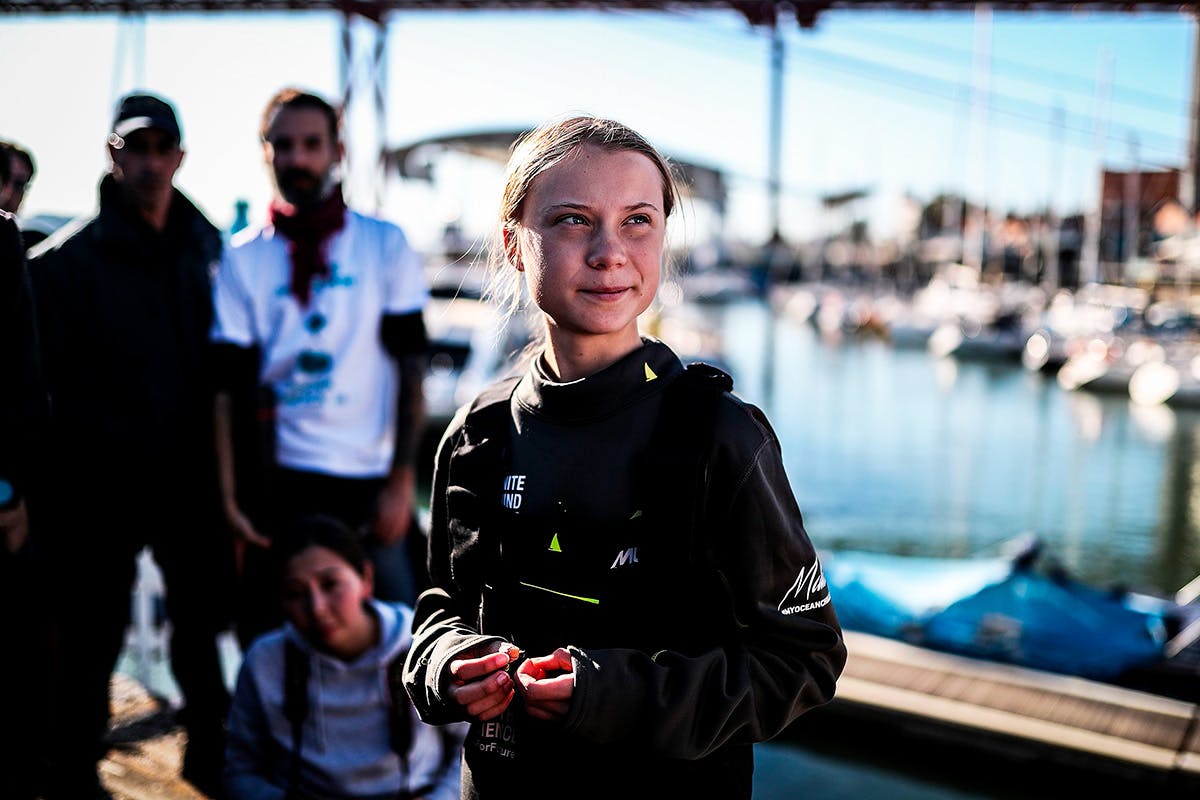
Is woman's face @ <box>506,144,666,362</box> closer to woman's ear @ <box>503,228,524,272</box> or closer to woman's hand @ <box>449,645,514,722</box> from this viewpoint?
woman's ear @ <box>503,228,524,272</box>

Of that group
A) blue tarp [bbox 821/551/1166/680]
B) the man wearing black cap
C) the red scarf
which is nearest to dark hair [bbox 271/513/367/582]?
the man wearing black cap

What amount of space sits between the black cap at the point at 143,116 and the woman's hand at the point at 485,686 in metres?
2.19

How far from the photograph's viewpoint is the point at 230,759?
2801 millimetres

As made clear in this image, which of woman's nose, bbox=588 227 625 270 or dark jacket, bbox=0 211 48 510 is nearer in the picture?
woman's nose, bbox=588 227 625 270

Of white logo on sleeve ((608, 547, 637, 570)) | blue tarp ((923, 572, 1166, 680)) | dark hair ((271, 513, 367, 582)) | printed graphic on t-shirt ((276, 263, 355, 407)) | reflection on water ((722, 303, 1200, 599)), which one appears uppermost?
printed graphic on t-shirt ((276, 263, 355, 407))

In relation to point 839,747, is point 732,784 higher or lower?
higher

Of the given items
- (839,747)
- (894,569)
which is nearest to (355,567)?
(839,747)

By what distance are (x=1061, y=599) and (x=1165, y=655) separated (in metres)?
0.65

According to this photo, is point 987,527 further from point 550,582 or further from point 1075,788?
point 550,582

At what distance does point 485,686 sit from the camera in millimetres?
1382

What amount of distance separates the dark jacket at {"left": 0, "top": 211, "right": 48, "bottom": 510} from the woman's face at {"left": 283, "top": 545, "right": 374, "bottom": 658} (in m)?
0.70

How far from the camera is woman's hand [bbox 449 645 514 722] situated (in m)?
1.38

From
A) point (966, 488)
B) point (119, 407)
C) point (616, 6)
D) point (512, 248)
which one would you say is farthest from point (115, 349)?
point (966, 488)

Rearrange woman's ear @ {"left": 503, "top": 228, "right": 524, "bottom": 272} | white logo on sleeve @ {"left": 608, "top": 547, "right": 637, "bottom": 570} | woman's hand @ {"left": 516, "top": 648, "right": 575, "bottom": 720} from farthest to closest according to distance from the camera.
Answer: woman's ear @ {"left": 503, "top": 228, "right": 524, "bottom": 272} → white logo on sleeve @ {"left": 608, "top": 547, "right": 637, "bottom": 570} → woman's hand @ {"left": 516, "top": 648, "right": 575, "bottom": 720}
